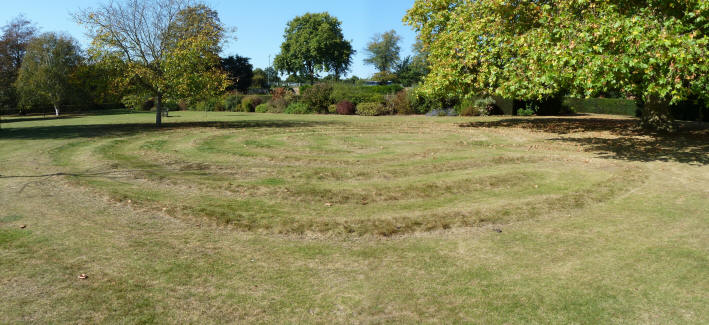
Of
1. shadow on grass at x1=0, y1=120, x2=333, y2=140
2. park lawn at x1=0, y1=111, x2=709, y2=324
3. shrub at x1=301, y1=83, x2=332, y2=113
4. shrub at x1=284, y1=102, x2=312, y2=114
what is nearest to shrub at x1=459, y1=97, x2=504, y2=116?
shrub at x1=301, y1=83, x2=332, y2=113

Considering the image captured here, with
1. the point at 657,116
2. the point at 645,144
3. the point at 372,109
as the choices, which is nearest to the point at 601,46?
the point at 645,144

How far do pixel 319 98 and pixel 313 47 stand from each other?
131 feet

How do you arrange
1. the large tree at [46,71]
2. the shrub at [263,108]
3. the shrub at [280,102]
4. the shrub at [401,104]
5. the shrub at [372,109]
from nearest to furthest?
the shrub at [372,109], the shrub at [401,104], the large tree at [46,71], the shrub at [280,102], the shrub at [263,108]

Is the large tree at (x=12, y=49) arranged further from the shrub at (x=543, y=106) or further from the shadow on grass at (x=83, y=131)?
the shrub at (x=543, y=106)

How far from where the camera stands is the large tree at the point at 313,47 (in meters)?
75.4

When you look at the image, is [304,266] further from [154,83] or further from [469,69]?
[154,83]

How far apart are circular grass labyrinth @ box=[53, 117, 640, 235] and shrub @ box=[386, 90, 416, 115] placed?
19.6 m

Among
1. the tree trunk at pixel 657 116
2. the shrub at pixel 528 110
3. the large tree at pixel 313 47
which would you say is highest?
the large tree at pixel 313 47

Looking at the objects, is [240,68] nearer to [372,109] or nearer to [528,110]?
[372,109]

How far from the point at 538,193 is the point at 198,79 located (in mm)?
18977

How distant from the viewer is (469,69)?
62.1 ft

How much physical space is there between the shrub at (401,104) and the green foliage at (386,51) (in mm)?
62141

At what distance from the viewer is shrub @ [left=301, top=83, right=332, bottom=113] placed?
38.2 m

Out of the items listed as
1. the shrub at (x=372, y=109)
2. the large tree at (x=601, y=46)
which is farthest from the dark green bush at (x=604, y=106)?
the large tree at (x=601, y=46)
